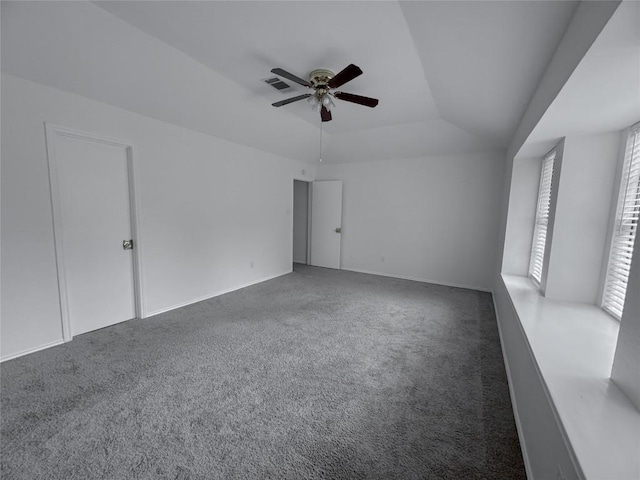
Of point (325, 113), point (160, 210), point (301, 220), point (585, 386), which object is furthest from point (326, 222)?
point (585, 386)

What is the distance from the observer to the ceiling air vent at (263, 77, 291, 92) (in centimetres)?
275

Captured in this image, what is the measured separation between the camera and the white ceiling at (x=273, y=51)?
1609 mm

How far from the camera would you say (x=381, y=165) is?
5.38m

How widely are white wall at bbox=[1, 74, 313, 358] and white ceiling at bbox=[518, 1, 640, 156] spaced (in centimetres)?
372

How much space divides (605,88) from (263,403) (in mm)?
2693

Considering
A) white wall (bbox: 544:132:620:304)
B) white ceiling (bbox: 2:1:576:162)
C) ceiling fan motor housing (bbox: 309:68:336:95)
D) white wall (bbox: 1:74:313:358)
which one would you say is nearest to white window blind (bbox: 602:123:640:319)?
white wall (bbox: 544:132:620:304)

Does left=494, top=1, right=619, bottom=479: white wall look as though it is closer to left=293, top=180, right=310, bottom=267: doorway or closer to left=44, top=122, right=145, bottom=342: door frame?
left=44, top=122, right=145, bottom=342: door frame

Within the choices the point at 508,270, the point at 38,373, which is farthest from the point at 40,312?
the point at 508,270

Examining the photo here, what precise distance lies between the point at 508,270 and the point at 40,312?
16.3 ft

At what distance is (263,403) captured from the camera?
189cm

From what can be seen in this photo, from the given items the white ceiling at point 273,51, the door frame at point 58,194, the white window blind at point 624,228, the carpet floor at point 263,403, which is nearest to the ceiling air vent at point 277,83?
the white ceiling at point 273,51

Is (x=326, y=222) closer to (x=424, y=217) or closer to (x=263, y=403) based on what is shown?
(x=424, y=217)

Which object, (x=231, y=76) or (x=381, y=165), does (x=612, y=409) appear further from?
(x=381, y=165)

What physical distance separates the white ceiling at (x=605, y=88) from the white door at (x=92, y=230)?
380 cm
